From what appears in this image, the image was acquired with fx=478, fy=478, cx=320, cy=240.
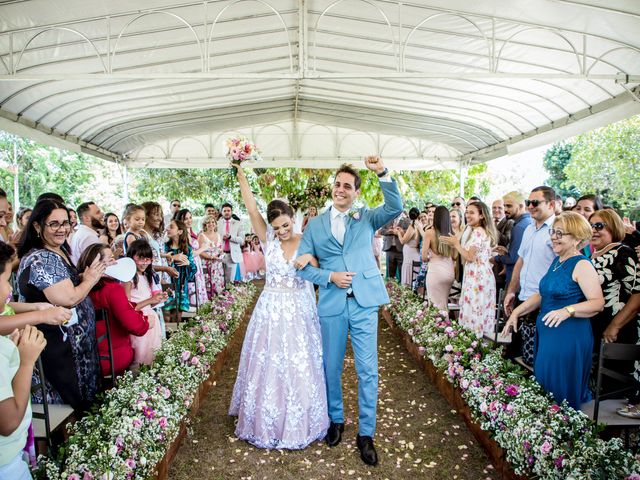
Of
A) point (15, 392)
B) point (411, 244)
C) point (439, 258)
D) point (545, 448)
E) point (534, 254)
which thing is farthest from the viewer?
point (411, 244)

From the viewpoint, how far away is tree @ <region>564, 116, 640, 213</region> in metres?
24.3

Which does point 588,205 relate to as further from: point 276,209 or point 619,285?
point 276,209

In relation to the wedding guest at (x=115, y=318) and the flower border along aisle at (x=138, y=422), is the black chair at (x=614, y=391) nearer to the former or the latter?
the flower border along aisle at (x=138, y=422)

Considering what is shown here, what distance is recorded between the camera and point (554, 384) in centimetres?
339

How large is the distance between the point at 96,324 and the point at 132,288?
30.7 inches

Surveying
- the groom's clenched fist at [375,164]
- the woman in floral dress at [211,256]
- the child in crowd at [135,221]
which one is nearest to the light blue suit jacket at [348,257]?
the groom's clenched fist at [375,164]

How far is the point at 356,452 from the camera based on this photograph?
3.72 meters

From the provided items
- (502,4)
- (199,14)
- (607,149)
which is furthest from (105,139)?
(607,149)

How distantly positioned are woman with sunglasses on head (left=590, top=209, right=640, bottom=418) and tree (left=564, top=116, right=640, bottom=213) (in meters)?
24.6

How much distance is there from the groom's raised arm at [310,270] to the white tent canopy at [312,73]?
2411mm

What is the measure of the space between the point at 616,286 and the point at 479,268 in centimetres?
220

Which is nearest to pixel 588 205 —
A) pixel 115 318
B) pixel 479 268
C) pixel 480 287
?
pixel 479 268

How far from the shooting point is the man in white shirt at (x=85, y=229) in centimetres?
580

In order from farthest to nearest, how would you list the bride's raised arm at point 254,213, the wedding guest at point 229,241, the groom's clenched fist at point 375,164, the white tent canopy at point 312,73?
the wedding guest at point 229,241 → the white tent canopy at point 312,73 → the bride's raised arm at point 254,213 → the groom's clenched fist at point 375,164
